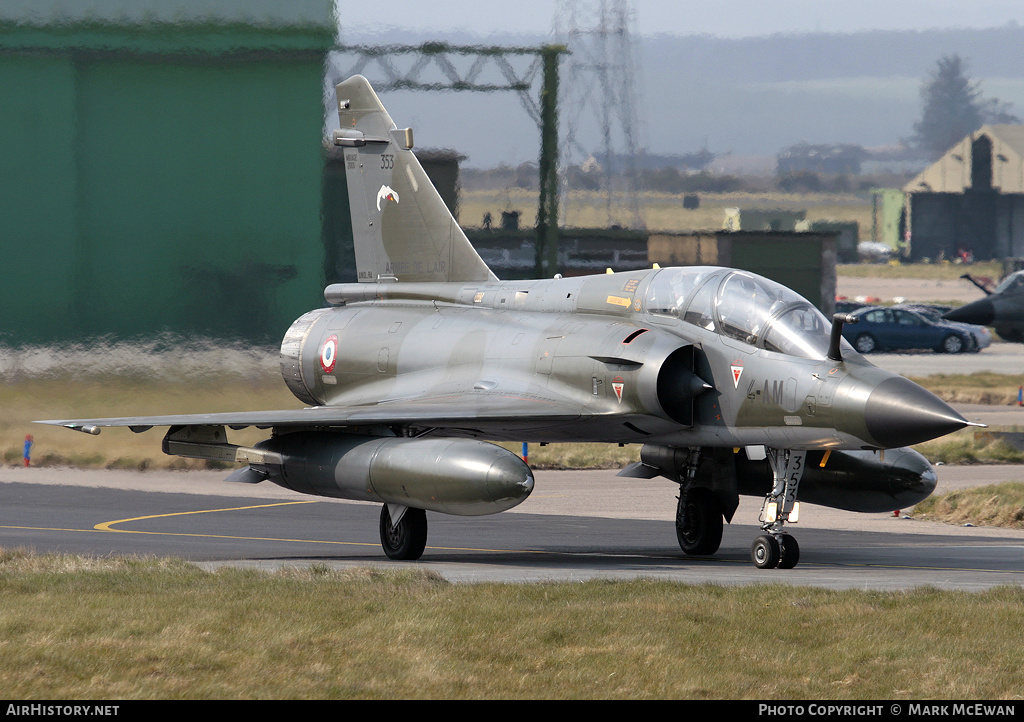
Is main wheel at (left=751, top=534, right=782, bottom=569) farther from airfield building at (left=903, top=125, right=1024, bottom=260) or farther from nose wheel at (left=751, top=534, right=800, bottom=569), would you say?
airfield building at (left=903, top=125, right=1024, bottom=260)

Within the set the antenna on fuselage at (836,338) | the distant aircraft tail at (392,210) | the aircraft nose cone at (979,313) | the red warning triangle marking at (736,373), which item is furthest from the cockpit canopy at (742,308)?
the aircraft nose cone at (979,313)

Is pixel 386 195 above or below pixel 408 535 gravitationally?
above

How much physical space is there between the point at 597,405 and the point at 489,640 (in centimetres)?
581

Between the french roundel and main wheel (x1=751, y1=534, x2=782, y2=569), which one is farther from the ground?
the french roundel

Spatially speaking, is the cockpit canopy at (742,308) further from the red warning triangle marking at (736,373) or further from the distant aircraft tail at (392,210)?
the distant aircraft tail at (392,210)

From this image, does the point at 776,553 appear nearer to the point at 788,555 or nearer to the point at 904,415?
the point at 788,555

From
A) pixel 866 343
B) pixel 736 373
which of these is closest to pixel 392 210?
pixel 736 373

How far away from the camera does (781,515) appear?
14.7 metres

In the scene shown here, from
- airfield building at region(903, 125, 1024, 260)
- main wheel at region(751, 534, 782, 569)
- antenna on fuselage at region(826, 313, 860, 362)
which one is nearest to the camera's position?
antenna on fuselage at region(826, 313, 860, 362)

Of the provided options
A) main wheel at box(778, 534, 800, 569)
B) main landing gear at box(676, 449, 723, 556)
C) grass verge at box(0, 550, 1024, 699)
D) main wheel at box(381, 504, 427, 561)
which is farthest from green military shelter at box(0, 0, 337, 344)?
grass verge at box(0, 550, 1024, 699)

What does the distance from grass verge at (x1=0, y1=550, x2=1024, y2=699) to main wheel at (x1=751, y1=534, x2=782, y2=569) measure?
243 centimetres

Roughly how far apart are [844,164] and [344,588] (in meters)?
61.5

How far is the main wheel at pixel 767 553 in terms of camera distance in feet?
48.2

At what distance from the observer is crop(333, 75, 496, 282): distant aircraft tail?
65.7 feet
